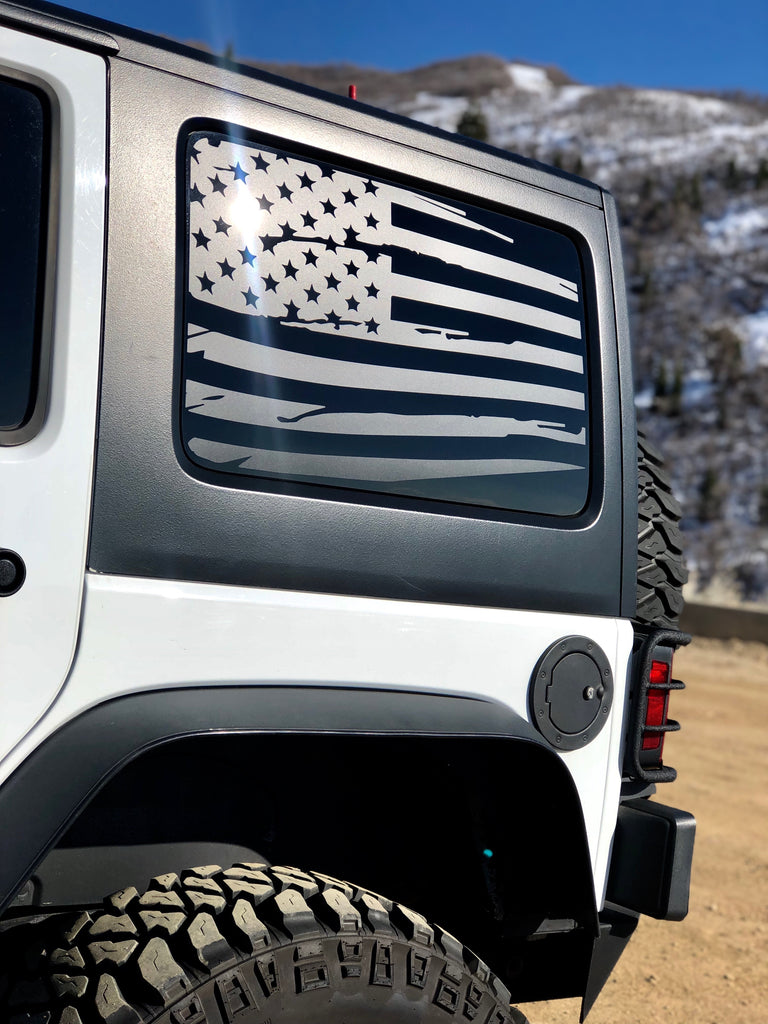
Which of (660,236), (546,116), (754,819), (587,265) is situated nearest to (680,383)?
(660,236)

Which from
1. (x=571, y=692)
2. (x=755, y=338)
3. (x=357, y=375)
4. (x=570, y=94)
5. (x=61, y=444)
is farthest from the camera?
(x=570, y=94)

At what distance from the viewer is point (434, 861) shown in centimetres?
224

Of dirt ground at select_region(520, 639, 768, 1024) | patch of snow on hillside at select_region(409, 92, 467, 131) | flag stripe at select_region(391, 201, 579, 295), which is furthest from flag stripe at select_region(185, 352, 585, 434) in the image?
patch of snow on hillside at select_region(409, 92, 467, 131)

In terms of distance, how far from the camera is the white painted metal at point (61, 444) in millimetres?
1546

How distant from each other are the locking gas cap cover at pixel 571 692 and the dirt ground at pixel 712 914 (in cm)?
170

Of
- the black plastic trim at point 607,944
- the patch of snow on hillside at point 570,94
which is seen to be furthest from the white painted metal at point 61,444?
the patch of snow on hillside at point 570,94

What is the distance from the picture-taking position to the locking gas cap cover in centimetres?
201

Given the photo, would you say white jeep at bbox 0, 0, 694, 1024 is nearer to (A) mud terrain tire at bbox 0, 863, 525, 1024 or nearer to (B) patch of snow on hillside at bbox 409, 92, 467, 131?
(A) mud terrain tire at bbox 0, 863, 525, 1024

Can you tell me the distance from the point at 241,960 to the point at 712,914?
11.1 feet

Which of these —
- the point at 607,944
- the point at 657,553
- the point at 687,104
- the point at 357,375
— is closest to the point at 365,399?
the point at 357,375

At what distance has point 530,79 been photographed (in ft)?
383

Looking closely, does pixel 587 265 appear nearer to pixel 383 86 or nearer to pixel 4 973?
pixel 4 973

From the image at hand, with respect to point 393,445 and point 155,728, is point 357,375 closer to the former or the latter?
point 393,445

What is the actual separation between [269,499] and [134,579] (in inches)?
10.4
